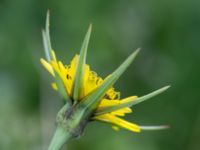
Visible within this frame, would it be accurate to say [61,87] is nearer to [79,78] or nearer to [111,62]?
[79,78]

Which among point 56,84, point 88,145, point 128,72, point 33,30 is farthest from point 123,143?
point 56,84

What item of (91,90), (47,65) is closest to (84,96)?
(91,90)

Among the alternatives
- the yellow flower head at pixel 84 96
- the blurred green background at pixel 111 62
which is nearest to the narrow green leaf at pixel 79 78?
the yellow flower head at pixel 84 96

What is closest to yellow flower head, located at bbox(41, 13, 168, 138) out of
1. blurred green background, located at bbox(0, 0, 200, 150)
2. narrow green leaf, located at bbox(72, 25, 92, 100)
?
narrow green leaf, located at bbox(72, 25, 92, 100)

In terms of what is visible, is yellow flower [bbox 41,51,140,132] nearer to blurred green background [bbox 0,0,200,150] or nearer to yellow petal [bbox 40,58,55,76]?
yellow petal [bbox 40,58,55,76]

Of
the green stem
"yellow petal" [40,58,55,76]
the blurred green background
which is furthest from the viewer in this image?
the blurred green background

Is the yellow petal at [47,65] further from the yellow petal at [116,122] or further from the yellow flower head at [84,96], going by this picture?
the yellow petal at [116,122]
